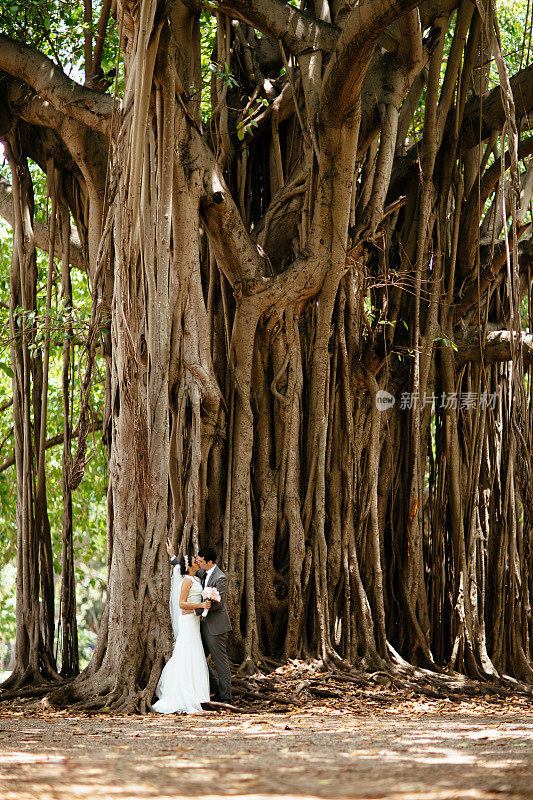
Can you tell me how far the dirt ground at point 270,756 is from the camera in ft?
7.43

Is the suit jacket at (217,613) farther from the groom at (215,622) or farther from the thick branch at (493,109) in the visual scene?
the thick branch at (493,109)

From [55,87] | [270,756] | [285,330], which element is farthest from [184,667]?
[55,87]

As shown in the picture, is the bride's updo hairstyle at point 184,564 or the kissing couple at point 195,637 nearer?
the kissing couple at point 195,637

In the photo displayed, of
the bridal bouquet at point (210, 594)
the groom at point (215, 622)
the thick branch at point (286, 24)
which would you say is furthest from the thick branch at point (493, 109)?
the bridal bouquet at point (210, 594)

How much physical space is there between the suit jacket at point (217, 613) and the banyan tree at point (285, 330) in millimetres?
262

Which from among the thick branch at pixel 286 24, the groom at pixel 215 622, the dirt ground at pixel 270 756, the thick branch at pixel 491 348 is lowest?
the dirt ground at pixel 270 756

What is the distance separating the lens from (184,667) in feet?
14.9

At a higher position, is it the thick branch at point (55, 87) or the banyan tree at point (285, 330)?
the thick branch at point (55, 87)

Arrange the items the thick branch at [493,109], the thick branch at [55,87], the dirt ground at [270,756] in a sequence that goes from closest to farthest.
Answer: the dirt ground at [270,756], the thick branch at [55,87], the thick branch at [493,109]

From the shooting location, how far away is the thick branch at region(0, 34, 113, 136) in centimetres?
518

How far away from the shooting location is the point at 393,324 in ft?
19.1

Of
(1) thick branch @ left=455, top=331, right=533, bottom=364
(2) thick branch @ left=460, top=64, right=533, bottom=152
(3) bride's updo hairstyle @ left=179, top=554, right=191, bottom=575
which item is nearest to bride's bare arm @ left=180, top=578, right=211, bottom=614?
(3) bride's updo hairstyle @ left=179, top=554, right=191, bottom=575

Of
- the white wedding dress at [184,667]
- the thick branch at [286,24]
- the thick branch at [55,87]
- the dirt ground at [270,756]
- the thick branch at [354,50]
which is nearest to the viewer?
the dirt ground at [270,756]

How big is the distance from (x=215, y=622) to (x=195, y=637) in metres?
0.16
